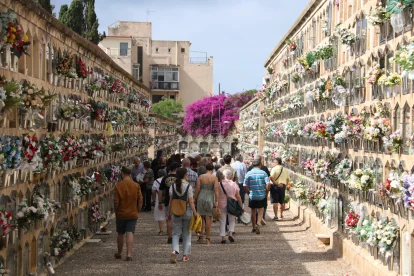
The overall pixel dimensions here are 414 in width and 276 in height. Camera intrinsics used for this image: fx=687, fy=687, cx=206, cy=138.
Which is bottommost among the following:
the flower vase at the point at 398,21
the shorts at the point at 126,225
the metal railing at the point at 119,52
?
the shorts at the point at 126,225

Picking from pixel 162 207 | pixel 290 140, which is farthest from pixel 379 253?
pixel 290 140

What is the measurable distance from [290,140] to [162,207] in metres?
6.15

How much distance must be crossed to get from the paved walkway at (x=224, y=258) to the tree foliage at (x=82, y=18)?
2491cm

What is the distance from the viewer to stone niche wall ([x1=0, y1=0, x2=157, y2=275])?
7434mm

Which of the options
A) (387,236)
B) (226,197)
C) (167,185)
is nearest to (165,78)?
(226,197)

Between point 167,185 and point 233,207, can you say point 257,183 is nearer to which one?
point 233,207

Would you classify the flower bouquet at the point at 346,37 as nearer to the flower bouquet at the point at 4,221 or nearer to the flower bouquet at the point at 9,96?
the flower bouquet at the point at 9,96

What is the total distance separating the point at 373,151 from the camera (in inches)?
353

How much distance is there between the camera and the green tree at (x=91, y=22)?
120 feet

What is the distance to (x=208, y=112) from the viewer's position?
6234 centimetres

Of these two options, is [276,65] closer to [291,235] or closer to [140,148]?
[140,148]

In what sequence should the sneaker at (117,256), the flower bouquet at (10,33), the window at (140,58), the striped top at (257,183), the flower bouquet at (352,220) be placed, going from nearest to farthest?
the flower bouquet at (10,33), the flower bouquet at (352,220), the sneaker at (117,256), the striped top at (257,183), the window at (140,58)

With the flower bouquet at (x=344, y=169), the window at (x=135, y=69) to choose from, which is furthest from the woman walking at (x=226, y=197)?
the window at (x=135, y=69)

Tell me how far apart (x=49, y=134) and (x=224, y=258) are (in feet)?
11.3
